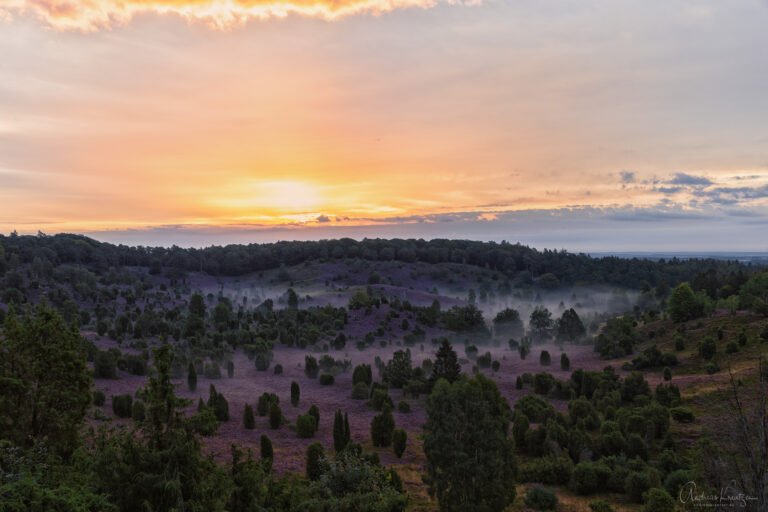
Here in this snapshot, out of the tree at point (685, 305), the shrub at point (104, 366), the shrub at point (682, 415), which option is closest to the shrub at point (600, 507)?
the shrub at point (682, 415)

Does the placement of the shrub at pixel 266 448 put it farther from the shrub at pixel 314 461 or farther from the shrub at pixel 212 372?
the shrub at pixel 212 372

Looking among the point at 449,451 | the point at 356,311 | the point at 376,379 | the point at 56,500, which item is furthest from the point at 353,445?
the point at 356,311

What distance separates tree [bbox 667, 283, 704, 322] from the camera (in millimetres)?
71125

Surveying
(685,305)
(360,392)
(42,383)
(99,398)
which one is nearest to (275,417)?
(360,392)

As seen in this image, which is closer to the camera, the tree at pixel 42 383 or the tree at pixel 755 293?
the tree at pixel 42 383

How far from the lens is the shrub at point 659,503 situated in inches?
849

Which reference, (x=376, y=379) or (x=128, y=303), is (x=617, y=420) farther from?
(x=128, y=303)

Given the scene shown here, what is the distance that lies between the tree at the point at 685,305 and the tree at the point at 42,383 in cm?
7574

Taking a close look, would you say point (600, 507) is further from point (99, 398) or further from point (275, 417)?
point (99, 398)

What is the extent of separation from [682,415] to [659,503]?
17.6m

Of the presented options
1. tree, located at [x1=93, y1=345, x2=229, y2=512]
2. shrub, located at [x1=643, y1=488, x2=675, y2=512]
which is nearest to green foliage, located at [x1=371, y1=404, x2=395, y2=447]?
shrub, located at [x1=643, y1=488, x2=675, y2=512]

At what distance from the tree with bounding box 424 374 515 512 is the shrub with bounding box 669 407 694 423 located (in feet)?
70.7

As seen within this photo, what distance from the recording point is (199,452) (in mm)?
12328

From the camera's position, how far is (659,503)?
21.7 meters
